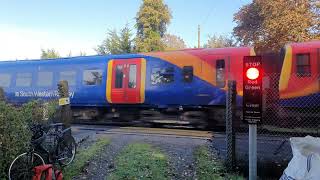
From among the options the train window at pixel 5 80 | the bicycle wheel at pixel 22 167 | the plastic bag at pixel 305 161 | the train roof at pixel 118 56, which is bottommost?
the bicycle wheel at pixel 22 167

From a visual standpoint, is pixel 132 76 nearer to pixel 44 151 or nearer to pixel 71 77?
pixel 71 77

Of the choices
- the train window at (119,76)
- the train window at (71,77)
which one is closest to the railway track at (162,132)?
the train window at (119,76)

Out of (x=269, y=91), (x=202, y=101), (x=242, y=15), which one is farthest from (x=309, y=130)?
(x=242, y=15)

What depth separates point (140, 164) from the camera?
29.6 feet

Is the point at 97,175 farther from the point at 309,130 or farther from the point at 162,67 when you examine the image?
the point at 162,67

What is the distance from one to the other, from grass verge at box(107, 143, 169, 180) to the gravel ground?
171mm

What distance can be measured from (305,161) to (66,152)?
501 cm

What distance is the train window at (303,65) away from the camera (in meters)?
15.0

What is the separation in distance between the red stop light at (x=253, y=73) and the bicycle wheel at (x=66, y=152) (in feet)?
13.2

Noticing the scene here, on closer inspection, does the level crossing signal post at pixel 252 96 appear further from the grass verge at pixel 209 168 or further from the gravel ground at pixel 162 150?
the gravel ground at pixel 162 150

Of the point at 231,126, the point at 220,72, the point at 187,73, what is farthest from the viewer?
the point at 187,73

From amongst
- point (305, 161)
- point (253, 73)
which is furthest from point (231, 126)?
point (305, 161)

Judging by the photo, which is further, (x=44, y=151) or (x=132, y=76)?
(x=132, y=76)

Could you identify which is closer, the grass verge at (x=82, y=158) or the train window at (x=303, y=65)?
the grass verge at (x=82, y=158)
